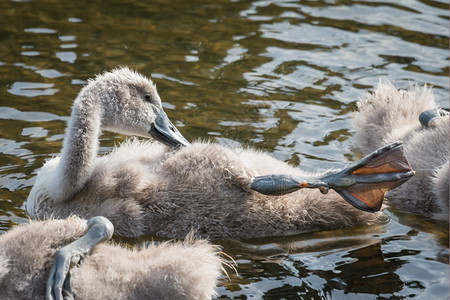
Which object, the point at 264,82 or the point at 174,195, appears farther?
the point at 264,82

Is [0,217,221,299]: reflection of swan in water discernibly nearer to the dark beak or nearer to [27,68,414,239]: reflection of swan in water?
[27,68,414,239]: reflection of swan in water

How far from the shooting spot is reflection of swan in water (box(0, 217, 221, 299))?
15.9ft

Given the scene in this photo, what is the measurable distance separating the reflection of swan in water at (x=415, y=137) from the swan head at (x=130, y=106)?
5.88 ft

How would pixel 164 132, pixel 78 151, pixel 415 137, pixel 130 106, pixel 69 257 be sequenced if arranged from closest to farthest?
pixel 69 257, pixel 78 151, pixel 130 106, pixel 164 132, pixel 415 137

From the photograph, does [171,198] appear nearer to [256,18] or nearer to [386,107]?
[386,107]

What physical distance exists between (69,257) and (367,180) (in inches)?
90.9

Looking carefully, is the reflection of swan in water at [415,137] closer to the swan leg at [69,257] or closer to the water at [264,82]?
the water at [264,82]

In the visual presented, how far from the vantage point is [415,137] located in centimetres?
708

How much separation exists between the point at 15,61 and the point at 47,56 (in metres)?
0.34

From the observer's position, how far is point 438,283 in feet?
18.5

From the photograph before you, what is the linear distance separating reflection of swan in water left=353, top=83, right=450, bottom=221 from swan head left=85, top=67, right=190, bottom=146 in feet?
5.88

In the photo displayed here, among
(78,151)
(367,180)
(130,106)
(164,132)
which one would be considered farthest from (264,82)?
(78,151)

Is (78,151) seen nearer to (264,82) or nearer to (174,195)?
(174,195)

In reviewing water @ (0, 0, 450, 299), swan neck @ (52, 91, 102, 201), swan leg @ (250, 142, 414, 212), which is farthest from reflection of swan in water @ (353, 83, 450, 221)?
swan neck @ (52, 91, 102, 201)
